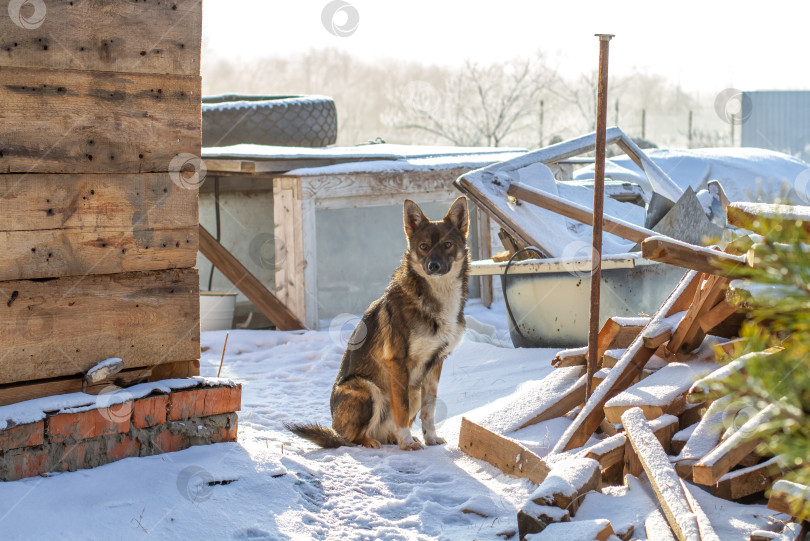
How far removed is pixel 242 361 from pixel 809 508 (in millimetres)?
6219

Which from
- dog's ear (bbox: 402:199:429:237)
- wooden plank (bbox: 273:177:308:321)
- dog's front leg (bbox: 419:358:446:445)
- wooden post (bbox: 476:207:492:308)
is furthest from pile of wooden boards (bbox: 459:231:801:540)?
wooden post (bbox: 476:207:492:308)

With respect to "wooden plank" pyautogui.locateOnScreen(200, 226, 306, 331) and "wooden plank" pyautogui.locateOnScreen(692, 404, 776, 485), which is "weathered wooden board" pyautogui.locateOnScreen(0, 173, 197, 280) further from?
"wooden plank" pyautogui.locateOnScreen(200, 226, 306, 331)

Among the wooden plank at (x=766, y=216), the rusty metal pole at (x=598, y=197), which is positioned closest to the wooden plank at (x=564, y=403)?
the rusty metal pole at (x=598, y=197)

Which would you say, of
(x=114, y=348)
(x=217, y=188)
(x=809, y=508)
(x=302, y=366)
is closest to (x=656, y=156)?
(x=217, y=188)

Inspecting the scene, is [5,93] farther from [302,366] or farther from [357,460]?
[302,366]

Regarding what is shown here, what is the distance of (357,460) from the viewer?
4.31 metres

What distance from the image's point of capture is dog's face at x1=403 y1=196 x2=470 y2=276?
477 centimetres

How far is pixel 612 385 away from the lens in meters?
3.94

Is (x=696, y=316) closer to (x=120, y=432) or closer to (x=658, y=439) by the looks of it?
(x=658, y=439)

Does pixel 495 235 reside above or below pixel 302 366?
above

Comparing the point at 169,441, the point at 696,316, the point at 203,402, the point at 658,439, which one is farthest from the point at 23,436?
the point at 696,316

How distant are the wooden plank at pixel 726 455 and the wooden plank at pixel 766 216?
2.58 ft

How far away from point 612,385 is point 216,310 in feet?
18.9

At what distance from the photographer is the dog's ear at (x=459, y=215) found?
5.05m
